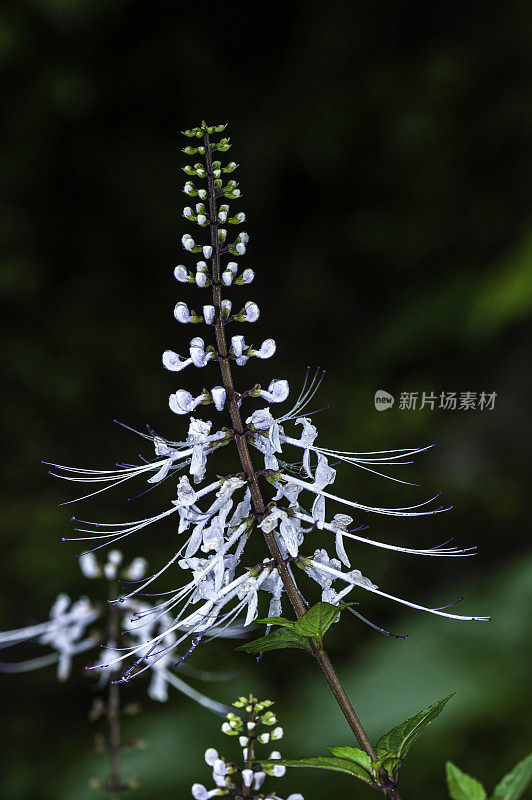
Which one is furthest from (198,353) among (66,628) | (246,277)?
(66,628)

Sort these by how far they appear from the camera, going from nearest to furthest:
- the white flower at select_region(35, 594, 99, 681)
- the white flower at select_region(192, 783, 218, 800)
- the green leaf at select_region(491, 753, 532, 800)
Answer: the green leaf at select_region(491, 753, 532, 800)
the white flower at select_region(192, 783, 218, 800)
the white flower at select_region(35, 594, 99, 681)

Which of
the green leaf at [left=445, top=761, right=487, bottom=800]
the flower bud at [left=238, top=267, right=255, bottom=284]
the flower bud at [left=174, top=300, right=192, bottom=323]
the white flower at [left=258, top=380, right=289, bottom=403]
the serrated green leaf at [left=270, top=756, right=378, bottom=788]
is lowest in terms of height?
the green leaf at [left=445, top=761, right=487, bottom=800]

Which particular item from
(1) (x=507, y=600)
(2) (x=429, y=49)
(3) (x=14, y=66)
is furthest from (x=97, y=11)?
(1) (x=507, y=600)

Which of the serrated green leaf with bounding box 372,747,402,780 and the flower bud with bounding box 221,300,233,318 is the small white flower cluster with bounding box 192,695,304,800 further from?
the flower bud with bounding box 221,300,233,318

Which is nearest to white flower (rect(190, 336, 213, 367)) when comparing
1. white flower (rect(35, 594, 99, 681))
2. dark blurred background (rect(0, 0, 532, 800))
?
white flower (rect(35, 594, 99, 681))

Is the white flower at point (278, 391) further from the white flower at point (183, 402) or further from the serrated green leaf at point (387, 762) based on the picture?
the serrated green leaf at point (387, 762)

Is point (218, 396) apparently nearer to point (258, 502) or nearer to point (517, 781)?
point (258, 502)

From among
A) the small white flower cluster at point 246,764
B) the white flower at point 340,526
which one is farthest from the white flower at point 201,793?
the white flower at point 340,526
